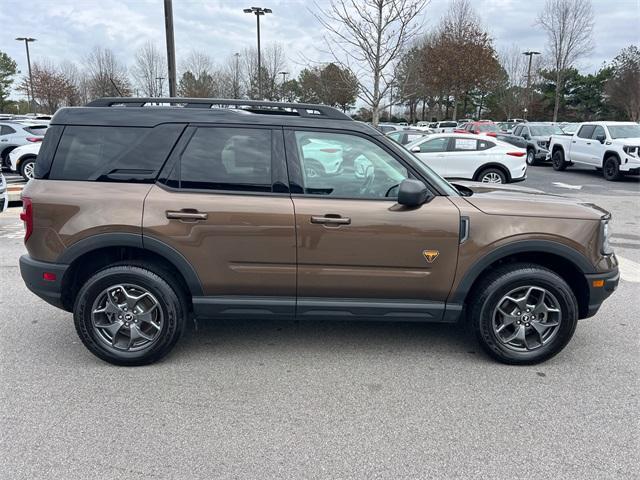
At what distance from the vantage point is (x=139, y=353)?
3.60 metres

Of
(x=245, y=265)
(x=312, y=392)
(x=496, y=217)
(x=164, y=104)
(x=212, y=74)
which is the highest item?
(x=212, y=74)

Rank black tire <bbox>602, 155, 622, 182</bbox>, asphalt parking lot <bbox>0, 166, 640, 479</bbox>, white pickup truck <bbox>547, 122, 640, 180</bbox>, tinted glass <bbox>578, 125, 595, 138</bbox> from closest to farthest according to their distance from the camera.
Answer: asphalt parking lot <bbox>0, 166, 640, 479</bbox> → white pickup truck <bbox>547, 122, 640, 180</bbox> → black tire <bbox>602, 155, 622, 182</bbox> → tinted glass <bbox>578, 125, 595, 138</bbox>

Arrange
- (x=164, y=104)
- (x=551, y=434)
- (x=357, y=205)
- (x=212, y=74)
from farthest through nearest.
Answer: (x=212, y=74)
(x=164, y=104)
(x=357, y=205)
(x=551, y=434)

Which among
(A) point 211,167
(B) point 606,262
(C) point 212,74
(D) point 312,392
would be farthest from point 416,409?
(C) point 212,74

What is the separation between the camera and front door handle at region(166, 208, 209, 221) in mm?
3422

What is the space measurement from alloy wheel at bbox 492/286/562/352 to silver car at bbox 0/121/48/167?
16392 millimetres

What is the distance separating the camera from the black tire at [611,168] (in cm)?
1568

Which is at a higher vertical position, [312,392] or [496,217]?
[496,217]

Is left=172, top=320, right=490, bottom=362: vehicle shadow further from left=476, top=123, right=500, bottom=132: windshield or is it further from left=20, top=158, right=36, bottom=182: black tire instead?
left=476, top=123, right=500, bottom=132: windshield

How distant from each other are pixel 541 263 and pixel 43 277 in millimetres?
3664

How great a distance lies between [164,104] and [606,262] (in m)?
3.53

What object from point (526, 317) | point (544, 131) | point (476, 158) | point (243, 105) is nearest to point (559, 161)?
point (544, 131)

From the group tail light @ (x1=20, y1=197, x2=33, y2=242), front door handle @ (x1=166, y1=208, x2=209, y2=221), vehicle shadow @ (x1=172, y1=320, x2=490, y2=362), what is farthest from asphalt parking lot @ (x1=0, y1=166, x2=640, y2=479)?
front door handle @ (x1=166, y1=208, x2=209, y2=221)

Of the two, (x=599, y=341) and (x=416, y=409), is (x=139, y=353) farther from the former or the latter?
(x=599, y=341)
